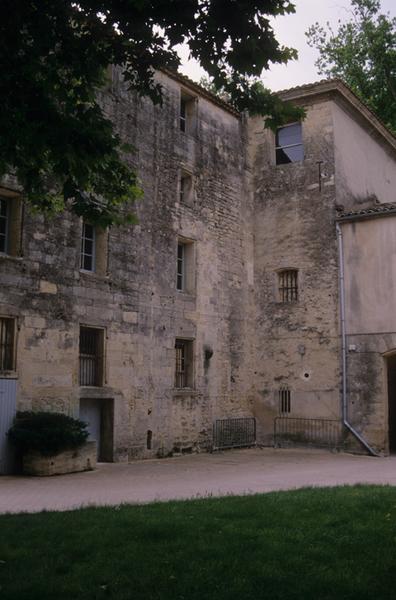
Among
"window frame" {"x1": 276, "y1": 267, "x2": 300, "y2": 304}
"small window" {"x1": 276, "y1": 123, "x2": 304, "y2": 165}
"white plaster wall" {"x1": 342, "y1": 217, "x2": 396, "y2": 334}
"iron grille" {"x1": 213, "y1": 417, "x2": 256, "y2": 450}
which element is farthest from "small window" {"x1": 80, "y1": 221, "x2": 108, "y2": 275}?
"small window" {"x1": 276, "y1": 123, "x2": 304, "y2": 165}

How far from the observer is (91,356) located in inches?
614

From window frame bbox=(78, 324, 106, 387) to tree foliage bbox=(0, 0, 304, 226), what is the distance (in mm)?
8094

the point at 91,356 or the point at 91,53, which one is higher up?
the point at 91,53

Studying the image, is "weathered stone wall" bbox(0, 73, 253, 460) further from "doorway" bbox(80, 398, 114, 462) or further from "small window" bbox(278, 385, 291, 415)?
"small window" bbox(278, 385, 291, 415)

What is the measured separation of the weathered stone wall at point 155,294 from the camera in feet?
46.5

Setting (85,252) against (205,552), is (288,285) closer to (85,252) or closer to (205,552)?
(85,252)

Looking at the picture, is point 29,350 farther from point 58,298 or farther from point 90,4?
point 90,4

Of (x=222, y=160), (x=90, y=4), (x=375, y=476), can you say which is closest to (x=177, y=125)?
(x=222, y=160)

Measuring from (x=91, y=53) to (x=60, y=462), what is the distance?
836 cm

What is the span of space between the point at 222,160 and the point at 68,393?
940 cm

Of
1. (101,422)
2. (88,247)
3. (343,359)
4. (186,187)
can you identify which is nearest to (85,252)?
(88,247)

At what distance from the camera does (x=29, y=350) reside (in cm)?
1375

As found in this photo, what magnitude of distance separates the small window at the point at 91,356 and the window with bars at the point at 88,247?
1545mm

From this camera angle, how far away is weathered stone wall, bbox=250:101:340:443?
19.6 m
